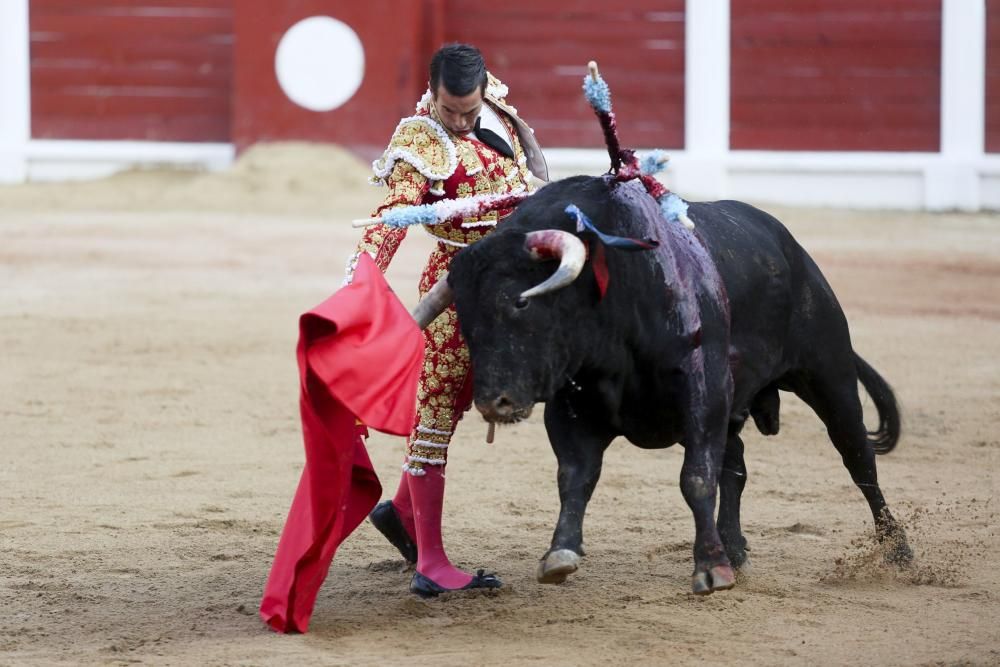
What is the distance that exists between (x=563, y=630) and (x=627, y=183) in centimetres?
85

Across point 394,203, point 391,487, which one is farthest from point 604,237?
point 391,487

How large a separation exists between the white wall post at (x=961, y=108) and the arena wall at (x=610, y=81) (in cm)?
1

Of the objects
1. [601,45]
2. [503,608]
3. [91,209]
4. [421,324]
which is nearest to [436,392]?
[421,324]

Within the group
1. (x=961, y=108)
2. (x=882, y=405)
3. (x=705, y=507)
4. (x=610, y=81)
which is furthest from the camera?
(x=610, y=81)

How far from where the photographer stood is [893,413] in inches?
150

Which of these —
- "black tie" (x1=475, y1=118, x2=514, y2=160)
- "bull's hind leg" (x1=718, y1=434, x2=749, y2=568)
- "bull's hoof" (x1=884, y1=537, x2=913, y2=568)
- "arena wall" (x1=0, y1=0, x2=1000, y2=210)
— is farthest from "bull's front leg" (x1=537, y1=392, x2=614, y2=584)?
"arena wall" (x1=0, y1=0, x2=1000, y2=210)

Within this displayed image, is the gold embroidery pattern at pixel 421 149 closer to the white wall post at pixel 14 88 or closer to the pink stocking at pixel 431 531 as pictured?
the pink stocking at pixel 431 531

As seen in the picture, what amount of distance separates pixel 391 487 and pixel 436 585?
1.15 meters

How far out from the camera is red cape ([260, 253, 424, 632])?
2902mm

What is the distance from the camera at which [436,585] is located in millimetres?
3229

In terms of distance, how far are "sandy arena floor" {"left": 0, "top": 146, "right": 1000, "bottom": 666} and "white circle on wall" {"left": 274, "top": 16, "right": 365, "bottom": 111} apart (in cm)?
321

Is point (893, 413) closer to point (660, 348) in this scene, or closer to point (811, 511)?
point (811, 511)

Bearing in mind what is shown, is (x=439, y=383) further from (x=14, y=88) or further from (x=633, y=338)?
(x=14, y=88)

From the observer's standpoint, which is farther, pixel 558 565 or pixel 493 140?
pixel 493 140
